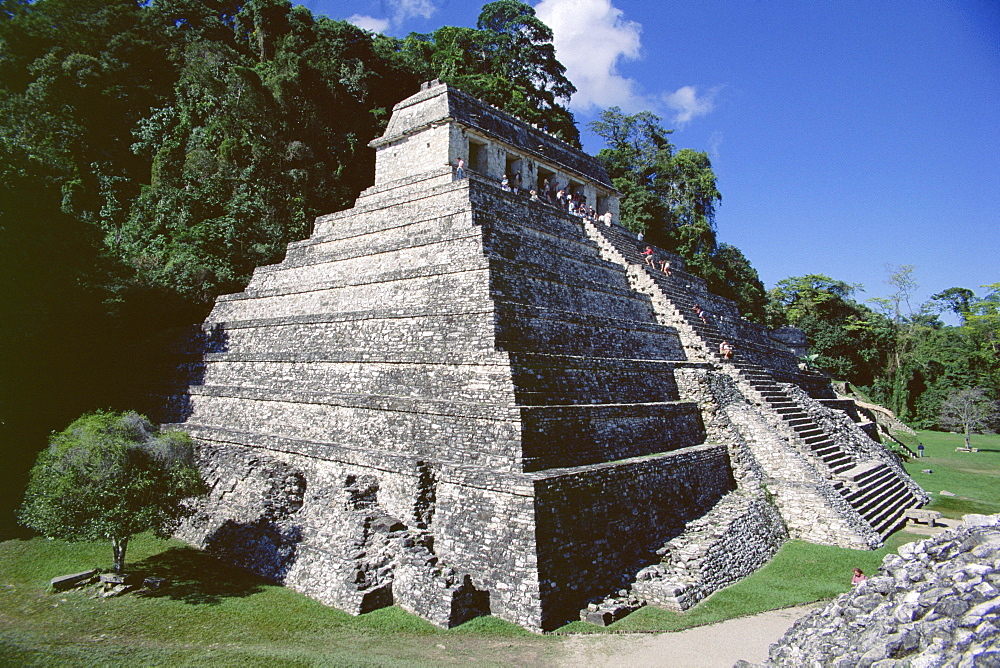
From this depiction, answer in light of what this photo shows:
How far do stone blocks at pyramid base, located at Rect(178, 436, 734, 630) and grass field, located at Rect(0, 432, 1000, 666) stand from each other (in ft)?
0.99

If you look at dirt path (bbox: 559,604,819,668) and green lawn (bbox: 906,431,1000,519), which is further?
green lawn (bbox: 906,431,1000,519)

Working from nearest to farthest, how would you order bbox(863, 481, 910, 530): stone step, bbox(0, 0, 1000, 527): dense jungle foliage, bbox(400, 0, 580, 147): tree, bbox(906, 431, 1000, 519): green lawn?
bbox(863, 481, 910, 530): stone step < bbox(0, 0, 1000, 527): dense jungle foliage < bbox(906, 431, 1000, 519): green lawn < bbox(400, 0, 580, 147): tree

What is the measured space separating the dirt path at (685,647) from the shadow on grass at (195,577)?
17.3 feet

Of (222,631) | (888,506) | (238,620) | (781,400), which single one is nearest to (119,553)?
(238,620)

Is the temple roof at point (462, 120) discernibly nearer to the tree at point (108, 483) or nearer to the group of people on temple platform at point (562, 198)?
the group of people on temple platform at point (562, 198)

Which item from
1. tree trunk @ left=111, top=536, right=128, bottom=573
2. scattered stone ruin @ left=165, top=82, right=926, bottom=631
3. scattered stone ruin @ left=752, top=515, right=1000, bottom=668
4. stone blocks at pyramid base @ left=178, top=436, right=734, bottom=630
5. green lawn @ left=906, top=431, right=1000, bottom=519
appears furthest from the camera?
green lawn @ left=906, top=431, right=1000, bottom=519

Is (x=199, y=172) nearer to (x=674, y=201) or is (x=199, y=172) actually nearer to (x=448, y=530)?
(x=448, y=530)

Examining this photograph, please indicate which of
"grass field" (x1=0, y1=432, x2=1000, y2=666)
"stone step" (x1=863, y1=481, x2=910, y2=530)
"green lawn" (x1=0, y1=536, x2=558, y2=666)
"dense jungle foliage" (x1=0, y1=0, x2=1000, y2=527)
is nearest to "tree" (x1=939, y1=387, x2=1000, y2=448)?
"dense jungle foliage" (x1=0, y1=0, x2=1000, y2=527)

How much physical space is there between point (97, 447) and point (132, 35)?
89.7 feet

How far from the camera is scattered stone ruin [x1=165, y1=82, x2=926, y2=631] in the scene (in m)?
8.53

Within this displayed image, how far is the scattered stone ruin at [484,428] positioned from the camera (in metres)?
8.53

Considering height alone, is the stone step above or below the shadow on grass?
above

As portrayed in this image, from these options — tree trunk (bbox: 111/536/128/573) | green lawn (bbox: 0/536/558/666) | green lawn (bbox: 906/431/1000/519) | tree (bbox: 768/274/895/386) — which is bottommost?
green lawn (bbox: 0/536/558/666)

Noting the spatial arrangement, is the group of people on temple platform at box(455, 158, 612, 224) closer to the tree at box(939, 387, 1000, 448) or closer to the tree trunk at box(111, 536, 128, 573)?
the tree trunk at box(111, 536, 128, 573)
